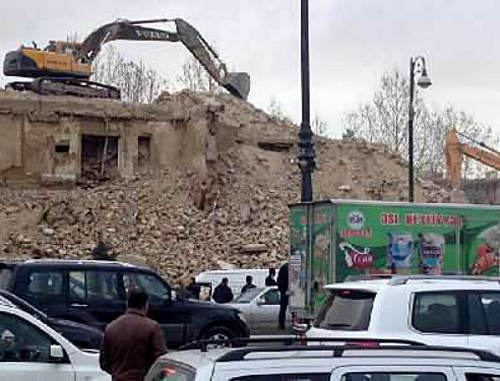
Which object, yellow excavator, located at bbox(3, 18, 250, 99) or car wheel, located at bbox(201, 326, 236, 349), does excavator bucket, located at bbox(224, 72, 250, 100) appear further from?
car wheel, located at bbox(201, 326, 236, 349)

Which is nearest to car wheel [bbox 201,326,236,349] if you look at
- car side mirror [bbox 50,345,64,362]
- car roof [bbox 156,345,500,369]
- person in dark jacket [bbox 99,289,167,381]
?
car side mirror [bbox 50,345,64,362]

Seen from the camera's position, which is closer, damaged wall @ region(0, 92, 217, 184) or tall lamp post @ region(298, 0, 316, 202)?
tall lamp post @ region(298, 0, 316, 202)

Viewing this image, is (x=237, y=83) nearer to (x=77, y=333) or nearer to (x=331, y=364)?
(x=77, y=333)

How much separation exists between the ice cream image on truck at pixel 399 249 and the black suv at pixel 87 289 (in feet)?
12.6

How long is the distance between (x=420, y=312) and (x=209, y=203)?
37.1 meters

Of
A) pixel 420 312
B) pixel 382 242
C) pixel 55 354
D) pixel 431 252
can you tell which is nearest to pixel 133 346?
pixel 55 354

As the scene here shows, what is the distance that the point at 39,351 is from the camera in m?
11.1

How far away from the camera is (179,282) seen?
41938 millimetres

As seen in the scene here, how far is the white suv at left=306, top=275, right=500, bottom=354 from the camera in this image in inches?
445

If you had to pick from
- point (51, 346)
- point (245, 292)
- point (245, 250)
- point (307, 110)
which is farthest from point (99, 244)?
point (51, 346)

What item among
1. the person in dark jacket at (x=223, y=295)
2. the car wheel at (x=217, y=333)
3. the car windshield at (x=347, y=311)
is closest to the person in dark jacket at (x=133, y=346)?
the car windshield at (x=347, y=311)

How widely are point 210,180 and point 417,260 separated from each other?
28545 mm

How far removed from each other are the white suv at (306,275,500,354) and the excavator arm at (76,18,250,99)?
41.8m

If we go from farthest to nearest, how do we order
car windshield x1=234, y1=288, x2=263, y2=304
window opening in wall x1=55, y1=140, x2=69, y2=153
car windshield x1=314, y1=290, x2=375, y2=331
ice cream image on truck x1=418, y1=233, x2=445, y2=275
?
1. window opening in wall x1=55, y1=140, x2=69, y2=153
2. car windshield x1=234, y1=288, x2=263, y2=304
3. ice cream image on truck x1=418, y1=233, x2=445, y2=275
4. car windshield x1=314, y1=290, x2=375, y2=331
